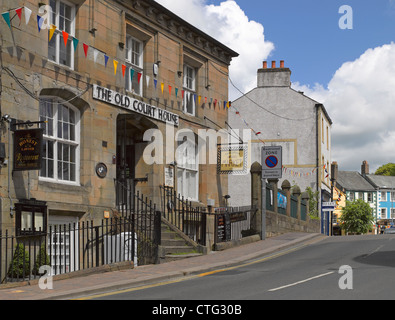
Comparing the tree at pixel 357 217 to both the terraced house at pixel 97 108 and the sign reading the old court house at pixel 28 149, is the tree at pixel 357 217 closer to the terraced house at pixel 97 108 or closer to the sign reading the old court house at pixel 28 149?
the terraced house at pixel 97 108

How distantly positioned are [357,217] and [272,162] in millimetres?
38664

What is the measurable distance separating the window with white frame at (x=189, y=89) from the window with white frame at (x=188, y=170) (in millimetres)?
1324

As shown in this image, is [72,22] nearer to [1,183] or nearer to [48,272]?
[1,183]

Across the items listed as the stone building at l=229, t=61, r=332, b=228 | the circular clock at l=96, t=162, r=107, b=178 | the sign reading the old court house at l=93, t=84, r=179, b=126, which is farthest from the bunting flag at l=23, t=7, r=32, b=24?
the stone building at l=229, t=61, r=332, b=228

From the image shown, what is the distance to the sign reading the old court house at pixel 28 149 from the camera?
13766 millimetres

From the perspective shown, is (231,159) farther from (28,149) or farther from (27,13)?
(27,13)

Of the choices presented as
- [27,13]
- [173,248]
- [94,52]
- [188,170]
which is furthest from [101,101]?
[188,170]

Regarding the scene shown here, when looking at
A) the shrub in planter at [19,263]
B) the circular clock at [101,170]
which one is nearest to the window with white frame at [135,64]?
the circular clock at [101,170]

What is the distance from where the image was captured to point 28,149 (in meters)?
14.0

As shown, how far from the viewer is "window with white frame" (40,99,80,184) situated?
16109 millimetres

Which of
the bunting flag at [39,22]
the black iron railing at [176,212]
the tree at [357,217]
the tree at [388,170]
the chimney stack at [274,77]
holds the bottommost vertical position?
the tree at [357,217]

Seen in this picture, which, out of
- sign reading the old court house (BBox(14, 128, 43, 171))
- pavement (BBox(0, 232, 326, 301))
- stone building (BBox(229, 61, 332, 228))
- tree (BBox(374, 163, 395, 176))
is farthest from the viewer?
tree (BBox(374, 163, 395, 176))

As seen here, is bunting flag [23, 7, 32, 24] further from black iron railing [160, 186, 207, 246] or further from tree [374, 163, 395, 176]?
tree [374, 163, 395, 176]

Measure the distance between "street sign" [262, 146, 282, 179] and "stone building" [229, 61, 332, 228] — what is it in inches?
938
